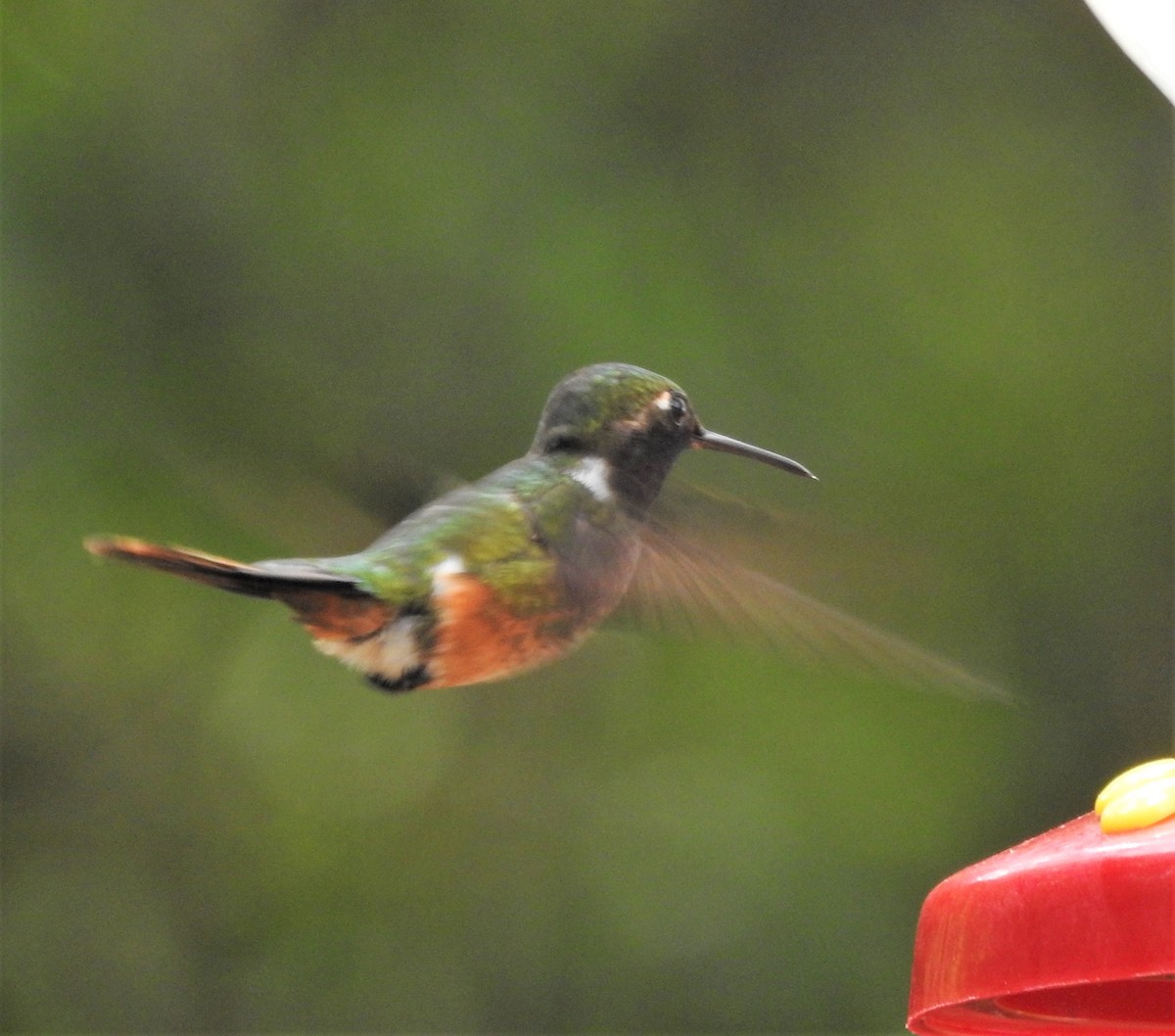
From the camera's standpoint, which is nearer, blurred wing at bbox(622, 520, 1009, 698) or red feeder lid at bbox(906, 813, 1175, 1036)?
red feeder lid at bbox(906, 813, 1175, 1036)

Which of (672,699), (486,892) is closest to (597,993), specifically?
(486,892)

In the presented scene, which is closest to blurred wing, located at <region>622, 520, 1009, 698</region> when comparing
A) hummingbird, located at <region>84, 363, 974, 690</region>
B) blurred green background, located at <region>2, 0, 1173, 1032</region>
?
hummingbird, located at <region>84, 363, 974, 690</region>

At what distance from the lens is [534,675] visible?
3.33m

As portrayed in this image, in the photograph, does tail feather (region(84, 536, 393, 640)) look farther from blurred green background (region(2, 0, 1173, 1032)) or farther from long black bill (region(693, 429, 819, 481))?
blurred green background (region(2, 0, 1173, 1032))

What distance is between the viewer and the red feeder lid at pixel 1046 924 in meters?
0.95

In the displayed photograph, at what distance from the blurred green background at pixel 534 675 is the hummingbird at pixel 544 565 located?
1510mm

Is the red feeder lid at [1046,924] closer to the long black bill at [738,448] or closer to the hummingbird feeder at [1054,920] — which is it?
the hummingbird feeder at [1054,920]

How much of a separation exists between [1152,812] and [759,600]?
475mm

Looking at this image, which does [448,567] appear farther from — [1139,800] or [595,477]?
[1139,800]

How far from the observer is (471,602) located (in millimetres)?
1621

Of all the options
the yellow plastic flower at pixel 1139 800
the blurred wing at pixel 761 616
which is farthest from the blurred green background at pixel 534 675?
the yellow plastic flower at pixel 1139 800

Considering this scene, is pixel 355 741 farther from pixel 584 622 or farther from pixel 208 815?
pixel 584 622

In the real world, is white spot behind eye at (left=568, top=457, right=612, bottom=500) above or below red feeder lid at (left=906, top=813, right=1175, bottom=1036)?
above

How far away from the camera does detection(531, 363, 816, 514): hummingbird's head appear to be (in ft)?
5.26
